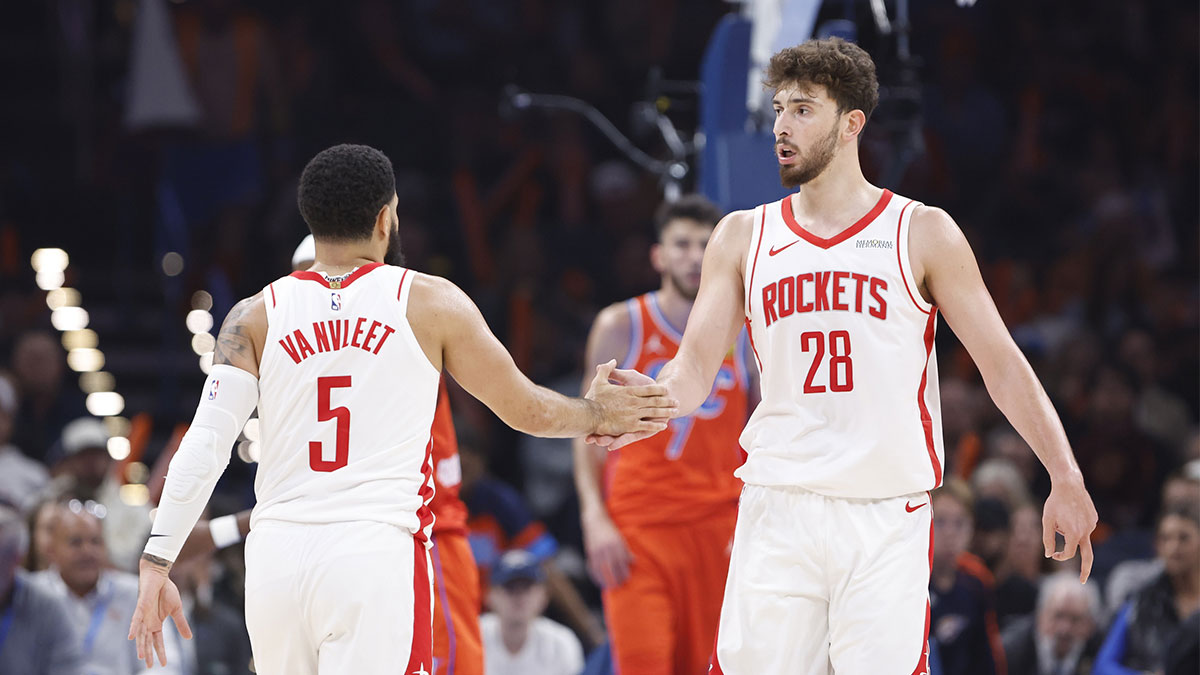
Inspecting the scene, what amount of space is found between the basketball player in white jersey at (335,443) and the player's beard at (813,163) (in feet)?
3.52

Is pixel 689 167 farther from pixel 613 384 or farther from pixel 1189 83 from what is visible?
pixel 1189 83

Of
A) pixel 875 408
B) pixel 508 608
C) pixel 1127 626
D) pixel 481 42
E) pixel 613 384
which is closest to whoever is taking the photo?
pixel 875 408

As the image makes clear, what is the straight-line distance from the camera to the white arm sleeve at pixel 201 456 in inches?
173

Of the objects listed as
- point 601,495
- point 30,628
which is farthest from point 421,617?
point 30,628

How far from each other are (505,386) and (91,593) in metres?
4.30

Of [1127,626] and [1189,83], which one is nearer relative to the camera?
[1127,626]

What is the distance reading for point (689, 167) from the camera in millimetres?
8727

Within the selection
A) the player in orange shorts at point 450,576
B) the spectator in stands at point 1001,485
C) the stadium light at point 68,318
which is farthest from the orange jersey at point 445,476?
the stadium light at point 68,318

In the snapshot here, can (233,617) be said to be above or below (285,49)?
below

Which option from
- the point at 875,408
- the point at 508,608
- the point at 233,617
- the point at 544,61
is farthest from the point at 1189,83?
the point at 875,408

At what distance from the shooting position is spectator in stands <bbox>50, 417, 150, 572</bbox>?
9.50 meters

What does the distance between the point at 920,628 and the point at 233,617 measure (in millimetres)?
5246

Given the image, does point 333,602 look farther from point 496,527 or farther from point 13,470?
point 13,470

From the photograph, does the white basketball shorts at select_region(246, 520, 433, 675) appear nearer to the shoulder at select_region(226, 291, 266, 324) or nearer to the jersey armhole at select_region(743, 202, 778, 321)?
the shoulder at select_region(226, 291, 266, 324)
